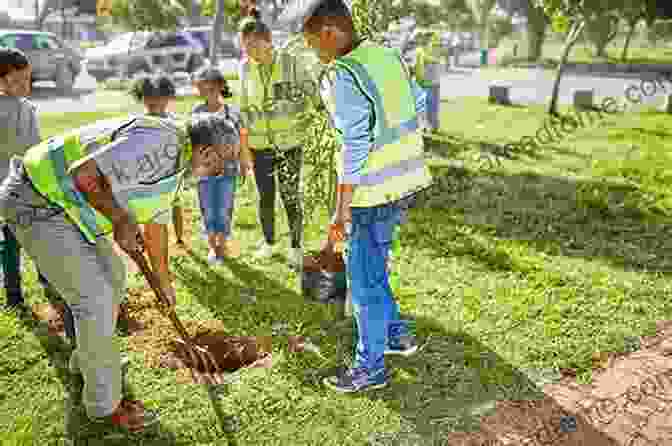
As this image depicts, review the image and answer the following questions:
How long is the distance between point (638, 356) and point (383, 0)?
3386 millimetres

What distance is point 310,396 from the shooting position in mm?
3471

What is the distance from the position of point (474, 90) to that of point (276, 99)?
1550cm

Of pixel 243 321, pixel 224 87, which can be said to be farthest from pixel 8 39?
pixel 243 321

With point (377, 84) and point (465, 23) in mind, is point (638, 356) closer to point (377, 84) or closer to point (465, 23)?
point (377, 84)

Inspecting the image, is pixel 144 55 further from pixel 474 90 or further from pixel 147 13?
pixel 474 90

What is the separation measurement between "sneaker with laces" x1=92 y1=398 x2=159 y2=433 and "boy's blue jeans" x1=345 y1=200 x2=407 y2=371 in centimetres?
117

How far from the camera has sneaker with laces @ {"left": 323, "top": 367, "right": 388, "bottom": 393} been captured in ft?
11.4

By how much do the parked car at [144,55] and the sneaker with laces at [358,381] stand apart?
1662cm

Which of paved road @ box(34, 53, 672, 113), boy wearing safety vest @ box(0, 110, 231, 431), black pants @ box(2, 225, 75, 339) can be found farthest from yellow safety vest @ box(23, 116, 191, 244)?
paved road @ box(34, 53, 672, 113)

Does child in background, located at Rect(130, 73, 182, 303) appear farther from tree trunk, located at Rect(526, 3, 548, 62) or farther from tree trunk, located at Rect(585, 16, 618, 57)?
tree trunk, located at Rect(585, 16, 618, 57)

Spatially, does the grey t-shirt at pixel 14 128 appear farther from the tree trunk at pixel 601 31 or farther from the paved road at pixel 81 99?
the tree trunk at pixel 601 31

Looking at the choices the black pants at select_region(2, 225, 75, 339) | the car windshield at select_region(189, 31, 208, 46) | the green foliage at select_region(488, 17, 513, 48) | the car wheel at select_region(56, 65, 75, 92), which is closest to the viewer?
the black pants at select_region(2, 225, 75, 339)

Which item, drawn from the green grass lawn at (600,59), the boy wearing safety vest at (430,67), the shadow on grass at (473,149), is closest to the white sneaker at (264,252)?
the shadow on grass at (473,149)

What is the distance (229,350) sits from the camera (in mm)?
3943
